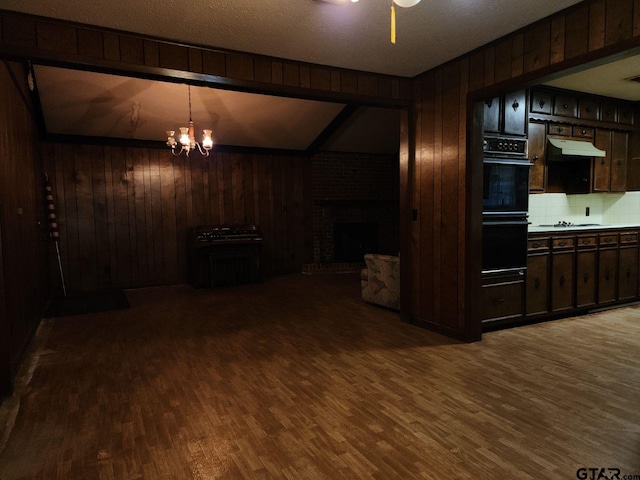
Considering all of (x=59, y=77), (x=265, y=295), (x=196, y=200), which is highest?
(x=59, y=77)

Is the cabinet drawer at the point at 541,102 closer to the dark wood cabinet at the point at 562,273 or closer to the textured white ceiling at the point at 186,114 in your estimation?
the dark wood cabinet at the point at 562,273

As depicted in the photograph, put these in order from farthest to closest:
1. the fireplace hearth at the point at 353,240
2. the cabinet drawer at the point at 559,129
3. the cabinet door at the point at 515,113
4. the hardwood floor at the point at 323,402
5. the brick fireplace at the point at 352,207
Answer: the fireplace hearth at the point at 353,240, the brick fireplace at the point at 352,207, the cabinet drawer at the point at 559,129, the cabinet door at the point at 515,113, the hardwood floor at the point at 323,402

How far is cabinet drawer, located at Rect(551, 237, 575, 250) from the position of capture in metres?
4.04

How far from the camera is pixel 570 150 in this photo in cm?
428

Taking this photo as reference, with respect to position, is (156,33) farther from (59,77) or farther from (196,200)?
(196,200)

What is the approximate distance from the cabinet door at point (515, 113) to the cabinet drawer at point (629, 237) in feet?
6.16

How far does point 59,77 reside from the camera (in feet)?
14.7

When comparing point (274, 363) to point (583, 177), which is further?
point (583, 177)

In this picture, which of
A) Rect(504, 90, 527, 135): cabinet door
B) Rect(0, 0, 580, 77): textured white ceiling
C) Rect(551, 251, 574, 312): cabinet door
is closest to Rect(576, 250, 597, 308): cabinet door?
Rect(551, 251, 574, 312): cabinet door

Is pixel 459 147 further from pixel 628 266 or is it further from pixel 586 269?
pixel 628 266

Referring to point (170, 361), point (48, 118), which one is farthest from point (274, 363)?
point (48, 118)

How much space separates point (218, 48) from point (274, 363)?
254cm

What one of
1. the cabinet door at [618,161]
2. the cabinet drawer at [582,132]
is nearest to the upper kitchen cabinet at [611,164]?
the cabinet door at [618,161]

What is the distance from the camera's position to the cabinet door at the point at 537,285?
3.92m
